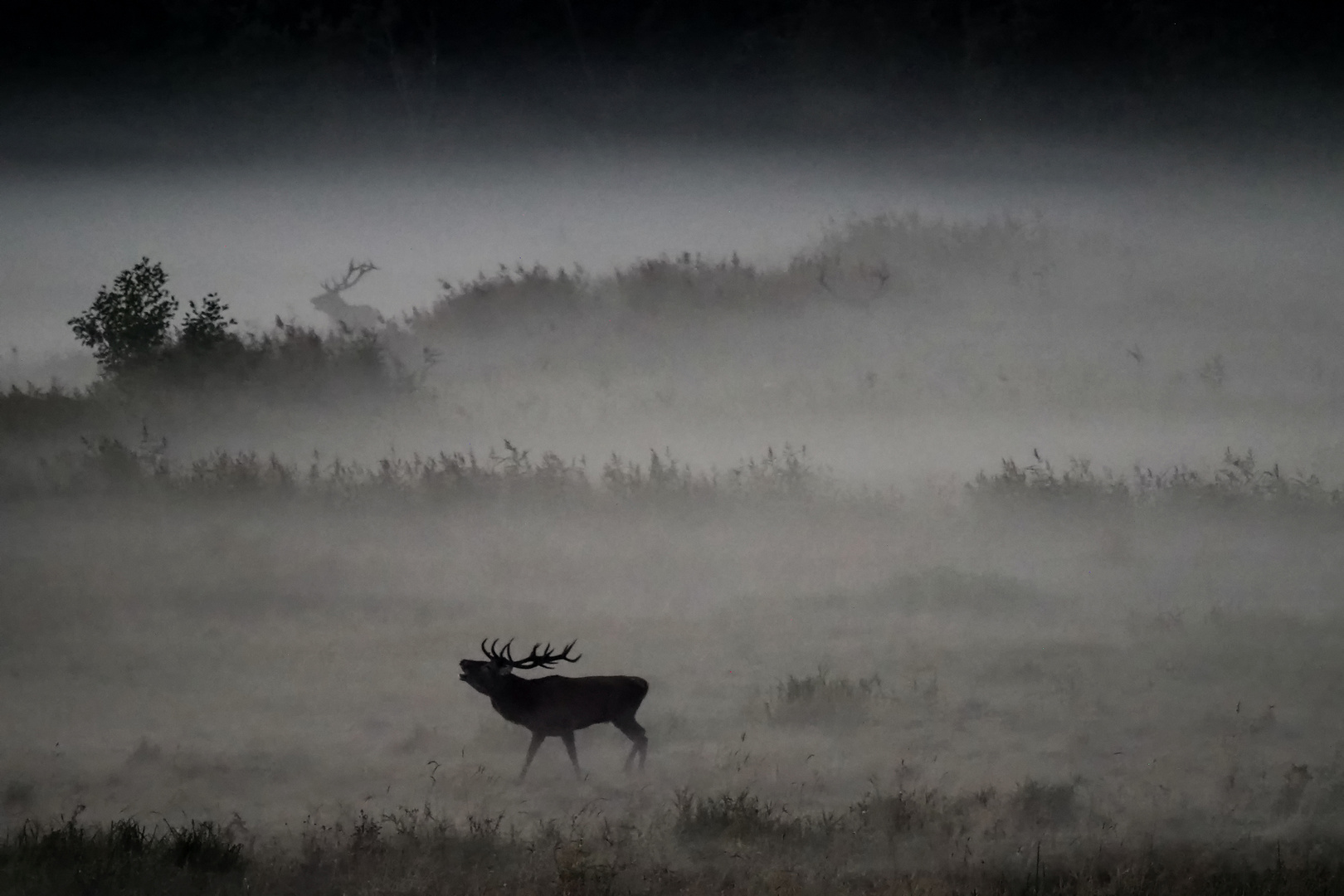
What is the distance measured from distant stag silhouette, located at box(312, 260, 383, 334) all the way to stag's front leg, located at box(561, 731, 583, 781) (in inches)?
77.4

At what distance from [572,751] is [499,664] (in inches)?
18.1

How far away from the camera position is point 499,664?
17.0 feet

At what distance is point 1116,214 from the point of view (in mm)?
5680

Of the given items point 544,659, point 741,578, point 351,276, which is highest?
point 351,276

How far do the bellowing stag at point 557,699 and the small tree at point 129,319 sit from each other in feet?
6.52

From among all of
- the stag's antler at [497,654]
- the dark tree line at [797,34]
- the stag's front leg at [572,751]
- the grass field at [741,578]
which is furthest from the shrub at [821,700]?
the dark tree line at [797,34]

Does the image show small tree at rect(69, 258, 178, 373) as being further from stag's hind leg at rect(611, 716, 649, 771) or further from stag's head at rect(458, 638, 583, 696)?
stag's hind leg at rect(611, 716, 649, 771)

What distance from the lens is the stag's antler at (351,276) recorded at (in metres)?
5.61

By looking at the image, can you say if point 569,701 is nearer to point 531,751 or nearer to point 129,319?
point 531,751

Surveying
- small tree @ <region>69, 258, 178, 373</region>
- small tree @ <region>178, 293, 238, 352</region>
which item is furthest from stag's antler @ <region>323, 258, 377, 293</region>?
small tree @ <region>69, 258, 178, 373</region>

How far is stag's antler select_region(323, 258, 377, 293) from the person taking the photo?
18.4 feet

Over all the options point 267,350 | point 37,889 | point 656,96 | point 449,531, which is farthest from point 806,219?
point 37,889

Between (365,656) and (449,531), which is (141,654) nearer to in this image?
(365,656)

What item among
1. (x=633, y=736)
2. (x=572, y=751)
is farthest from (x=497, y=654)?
(x=633, y=736)
